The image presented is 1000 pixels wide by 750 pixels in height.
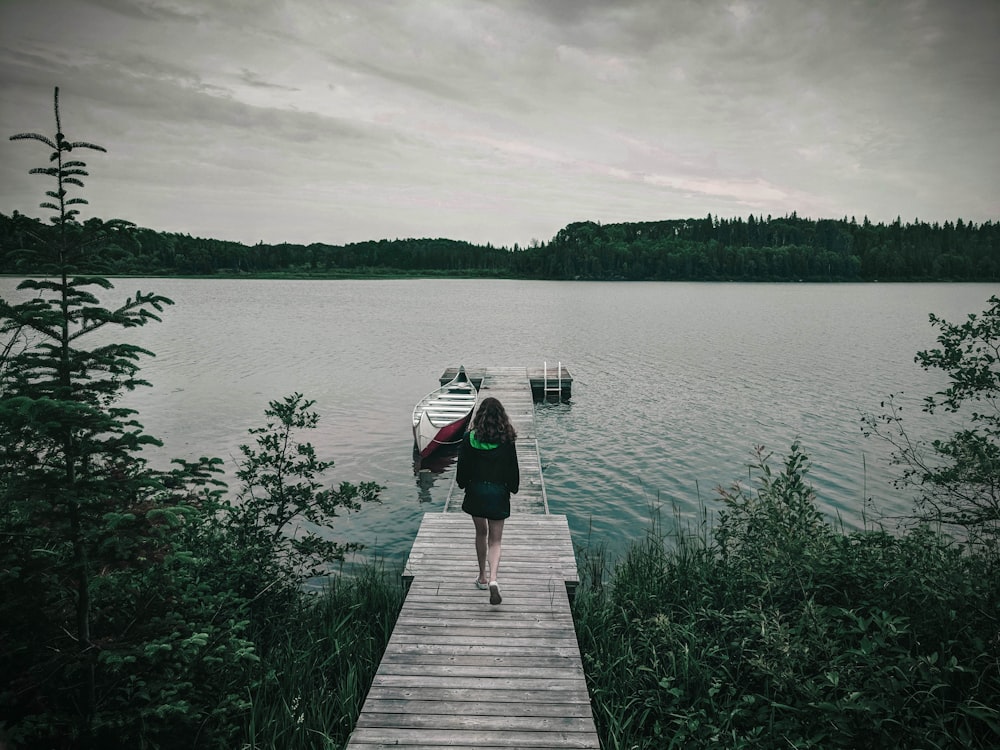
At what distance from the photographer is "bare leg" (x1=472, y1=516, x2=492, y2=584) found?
7078 mm

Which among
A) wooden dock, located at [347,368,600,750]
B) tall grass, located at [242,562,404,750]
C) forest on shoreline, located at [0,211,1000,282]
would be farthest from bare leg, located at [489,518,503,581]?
forest on shoreline, located at [0,211,1000,282]

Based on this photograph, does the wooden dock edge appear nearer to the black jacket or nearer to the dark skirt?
the dark skirt

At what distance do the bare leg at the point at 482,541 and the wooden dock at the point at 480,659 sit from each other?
0.33 meters

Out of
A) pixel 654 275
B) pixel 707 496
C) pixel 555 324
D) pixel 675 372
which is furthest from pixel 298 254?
pixel 707 496

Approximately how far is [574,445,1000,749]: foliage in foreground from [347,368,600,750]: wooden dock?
0.67 metres

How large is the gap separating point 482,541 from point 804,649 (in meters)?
3.66

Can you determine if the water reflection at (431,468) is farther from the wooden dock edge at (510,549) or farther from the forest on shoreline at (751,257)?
the forest on shoreline at (751,257)

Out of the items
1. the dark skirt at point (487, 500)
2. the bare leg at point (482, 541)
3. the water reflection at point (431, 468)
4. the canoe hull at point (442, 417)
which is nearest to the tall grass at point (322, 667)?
the bare leg at point (482, 541)

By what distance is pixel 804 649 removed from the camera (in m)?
5.40

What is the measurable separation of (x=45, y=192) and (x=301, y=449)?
491 cm

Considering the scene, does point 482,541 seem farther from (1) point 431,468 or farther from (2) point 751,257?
(2) point 751,257

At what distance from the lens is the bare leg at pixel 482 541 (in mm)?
7078

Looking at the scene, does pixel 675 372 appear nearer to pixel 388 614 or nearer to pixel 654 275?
pixel 388 614

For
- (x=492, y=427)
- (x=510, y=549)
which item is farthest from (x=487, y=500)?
(x=510, y=549)
